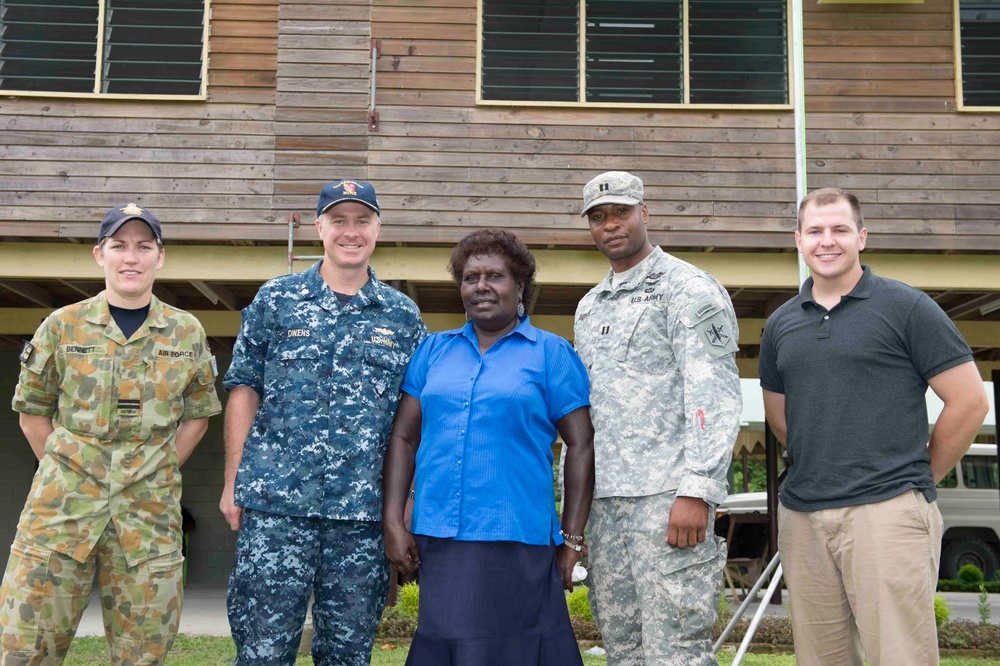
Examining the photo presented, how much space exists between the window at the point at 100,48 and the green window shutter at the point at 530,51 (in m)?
2.26

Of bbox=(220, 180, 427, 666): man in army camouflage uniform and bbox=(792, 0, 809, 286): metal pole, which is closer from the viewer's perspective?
bbox=(220, 180, 427, 666): man in army camouflage uniform

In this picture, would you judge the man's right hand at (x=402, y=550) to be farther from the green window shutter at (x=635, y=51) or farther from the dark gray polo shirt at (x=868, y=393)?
the green window shutter at (x=635, y=51)

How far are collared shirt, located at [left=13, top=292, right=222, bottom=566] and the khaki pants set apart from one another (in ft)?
7.03

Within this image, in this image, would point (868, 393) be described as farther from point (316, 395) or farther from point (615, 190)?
point (316, 395)

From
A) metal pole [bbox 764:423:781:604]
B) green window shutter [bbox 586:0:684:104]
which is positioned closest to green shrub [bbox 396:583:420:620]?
metal pole [bbox 764:423:781:604]

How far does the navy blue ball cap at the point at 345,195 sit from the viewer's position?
3246 millimetres

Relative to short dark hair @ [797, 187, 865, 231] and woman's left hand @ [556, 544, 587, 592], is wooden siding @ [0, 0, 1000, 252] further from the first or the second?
woman's left hand @ [556, 544, 587, 592]

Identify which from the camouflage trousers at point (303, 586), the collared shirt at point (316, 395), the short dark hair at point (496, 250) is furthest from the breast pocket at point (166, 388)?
the short dark hair at point (496, 250)

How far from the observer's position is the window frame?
24.7 ft

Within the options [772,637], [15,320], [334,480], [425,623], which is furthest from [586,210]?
[15,320]

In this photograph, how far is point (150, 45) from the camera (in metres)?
7.52

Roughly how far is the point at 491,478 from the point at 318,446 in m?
0.61

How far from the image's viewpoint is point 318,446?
3.12m

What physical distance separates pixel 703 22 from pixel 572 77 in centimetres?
119
